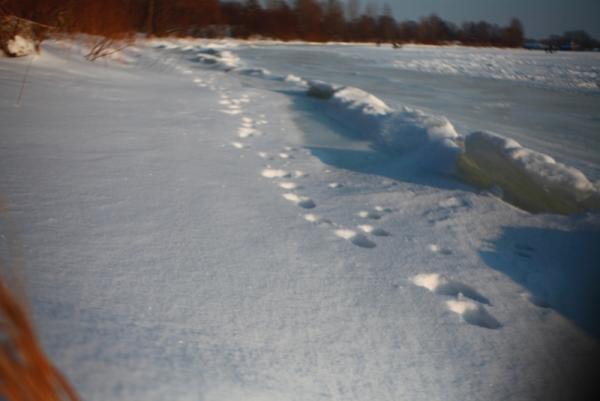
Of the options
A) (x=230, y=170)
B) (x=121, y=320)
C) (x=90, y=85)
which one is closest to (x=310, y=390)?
(x=121, y=320)

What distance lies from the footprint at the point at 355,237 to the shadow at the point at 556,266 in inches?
16.6

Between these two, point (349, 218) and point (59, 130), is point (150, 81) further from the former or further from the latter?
point (349, 218)

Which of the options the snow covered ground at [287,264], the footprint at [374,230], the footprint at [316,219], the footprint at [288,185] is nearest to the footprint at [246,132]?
the snow covered ground at [287,264]

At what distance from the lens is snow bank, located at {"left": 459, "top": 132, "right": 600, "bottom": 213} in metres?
1.71

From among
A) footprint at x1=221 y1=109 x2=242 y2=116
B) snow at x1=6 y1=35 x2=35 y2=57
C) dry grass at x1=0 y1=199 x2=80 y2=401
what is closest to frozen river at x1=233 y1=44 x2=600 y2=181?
footprint at x1=221 y1=109 x2=242 y2=116

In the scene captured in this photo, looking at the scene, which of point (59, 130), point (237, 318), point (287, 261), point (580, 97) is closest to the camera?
point (237, 318)

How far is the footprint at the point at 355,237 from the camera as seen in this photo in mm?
1323

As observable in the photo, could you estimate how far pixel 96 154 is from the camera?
1734 mm

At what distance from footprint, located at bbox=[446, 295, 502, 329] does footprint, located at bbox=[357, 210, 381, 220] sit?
0.53 meters

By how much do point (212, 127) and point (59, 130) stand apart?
0.95 m

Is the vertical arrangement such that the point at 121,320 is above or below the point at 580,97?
below

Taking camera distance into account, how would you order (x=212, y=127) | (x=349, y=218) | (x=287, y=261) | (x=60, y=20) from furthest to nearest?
(x=60, y=20), (x=212, y=127), (x=349, y=218), (x=287, y=261)

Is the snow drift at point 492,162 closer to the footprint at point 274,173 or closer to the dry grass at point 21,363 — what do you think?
the footprint at point 274,173

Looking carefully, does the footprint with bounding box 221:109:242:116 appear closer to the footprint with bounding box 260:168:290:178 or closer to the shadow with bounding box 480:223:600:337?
the footprint with bounding box 260:168:290:178
